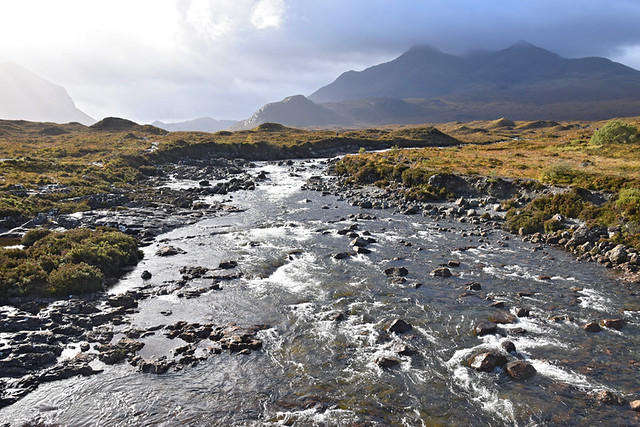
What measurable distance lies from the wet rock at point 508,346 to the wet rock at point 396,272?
8303 millimetres

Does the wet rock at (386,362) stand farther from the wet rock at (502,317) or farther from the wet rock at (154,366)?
the wet rock at (154,366)

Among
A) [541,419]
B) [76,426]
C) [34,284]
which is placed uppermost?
[34,284]

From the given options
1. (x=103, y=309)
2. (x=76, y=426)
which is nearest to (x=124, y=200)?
(x=103, y=309)

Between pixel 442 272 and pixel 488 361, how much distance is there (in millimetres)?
9121

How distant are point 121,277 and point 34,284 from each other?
183 inches

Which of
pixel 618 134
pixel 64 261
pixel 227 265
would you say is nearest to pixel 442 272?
pixel 227 265

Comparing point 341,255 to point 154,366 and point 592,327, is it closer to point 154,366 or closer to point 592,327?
point 154,366

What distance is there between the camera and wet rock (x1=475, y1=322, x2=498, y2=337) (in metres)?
16.2

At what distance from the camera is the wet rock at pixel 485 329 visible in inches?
639

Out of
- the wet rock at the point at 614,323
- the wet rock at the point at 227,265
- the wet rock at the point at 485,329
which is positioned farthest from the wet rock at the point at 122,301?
the wet rock at the point at 614,323

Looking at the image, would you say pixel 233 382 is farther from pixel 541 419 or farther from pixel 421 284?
pixel 421 284

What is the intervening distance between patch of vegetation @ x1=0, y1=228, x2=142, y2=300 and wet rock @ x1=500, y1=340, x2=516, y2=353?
2186 centimetres

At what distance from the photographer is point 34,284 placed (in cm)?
1959

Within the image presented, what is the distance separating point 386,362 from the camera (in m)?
14.4
